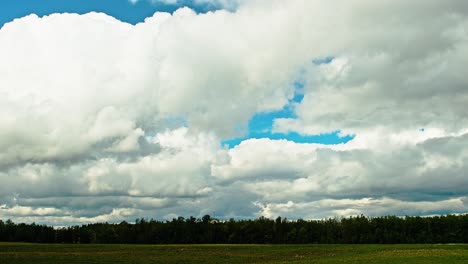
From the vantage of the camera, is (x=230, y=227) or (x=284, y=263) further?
(x=230, y=227)

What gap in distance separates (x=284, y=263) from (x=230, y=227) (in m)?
123

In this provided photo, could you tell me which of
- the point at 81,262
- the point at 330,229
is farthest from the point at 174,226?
the point at 81,262

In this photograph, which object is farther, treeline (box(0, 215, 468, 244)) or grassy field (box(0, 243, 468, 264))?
treeline (box(0, 215, 468, 244))

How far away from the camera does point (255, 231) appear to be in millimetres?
175625

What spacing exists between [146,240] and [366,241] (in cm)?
7286

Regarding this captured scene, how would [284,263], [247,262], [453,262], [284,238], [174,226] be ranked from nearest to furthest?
[453,262] → [284,263] → [247,262] → [284,238] → [174,226]

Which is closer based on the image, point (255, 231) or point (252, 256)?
point (252, 256)

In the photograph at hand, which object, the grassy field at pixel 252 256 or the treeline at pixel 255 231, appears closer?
the grassy field at pixel 252 256

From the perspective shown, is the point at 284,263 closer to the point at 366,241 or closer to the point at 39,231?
the point at 366,241

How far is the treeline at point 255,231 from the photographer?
15650 centimetres

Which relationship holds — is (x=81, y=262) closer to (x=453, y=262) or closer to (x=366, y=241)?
(x=453, y=262)

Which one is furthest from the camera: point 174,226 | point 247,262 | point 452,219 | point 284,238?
point 174,226

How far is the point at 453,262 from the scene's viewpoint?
1983 inches

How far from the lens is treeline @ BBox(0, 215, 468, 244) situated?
156500 mm
